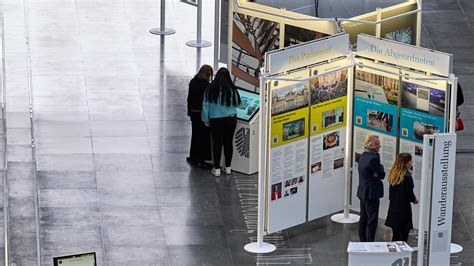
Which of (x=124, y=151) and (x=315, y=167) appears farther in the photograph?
(x=124, y=151)

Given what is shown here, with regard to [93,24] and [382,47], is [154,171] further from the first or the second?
[93,24]

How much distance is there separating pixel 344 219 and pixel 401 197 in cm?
162

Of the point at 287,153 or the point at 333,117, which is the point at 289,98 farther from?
the point at 333,117

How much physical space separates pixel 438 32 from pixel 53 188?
29.5 feet

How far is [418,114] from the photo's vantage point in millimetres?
17719

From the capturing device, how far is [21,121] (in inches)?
845

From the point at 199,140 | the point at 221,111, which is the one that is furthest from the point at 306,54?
the point at 199,140

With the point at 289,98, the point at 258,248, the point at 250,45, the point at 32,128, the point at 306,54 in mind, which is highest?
the point at 306,54

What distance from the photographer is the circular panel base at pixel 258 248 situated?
705 inches

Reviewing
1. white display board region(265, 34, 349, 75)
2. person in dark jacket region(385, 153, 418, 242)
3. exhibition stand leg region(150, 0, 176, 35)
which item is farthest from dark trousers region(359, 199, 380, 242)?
Answer: exhibition stand leg region(150, 0, 176, 35)

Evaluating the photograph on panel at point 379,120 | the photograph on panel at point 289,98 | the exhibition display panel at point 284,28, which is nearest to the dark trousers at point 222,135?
the exhibition display panel at point 284,28

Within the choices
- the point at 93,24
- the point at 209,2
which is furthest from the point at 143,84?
the point at 209,2

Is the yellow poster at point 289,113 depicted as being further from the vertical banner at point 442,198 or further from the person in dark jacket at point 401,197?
the vertical banner at point 442,198

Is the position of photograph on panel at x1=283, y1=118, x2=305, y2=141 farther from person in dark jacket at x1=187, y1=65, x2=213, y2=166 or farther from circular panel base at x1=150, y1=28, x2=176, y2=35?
circular panel base at x1=150, y1=28, x2=176, y2=35
